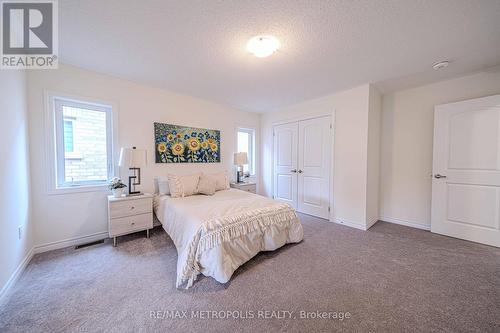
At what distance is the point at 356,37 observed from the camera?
1738mm

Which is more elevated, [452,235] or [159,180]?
[159,180]

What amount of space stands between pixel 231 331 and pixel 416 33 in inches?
115

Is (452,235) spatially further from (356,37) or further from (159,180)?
(159,180)

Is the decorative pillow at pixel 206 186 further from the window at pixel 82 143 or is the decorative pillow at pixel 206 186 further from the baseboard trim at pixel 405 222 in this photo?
the baseboard trim at pixel 405 222

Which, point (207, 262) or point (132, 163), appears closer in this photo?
point (207, 262)

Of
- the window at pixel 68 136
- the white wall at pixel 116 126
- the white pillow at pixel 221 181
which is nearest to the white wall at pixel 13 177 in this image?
the white wall at pixel 116 126

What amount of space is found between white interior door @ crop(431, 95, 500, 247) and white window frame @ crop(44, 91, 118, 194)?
16.0 ft

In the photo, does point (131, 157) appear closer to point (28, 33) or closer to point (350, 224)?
point (28, 33)

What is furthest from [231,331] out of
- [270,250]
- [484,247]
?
[484,247]

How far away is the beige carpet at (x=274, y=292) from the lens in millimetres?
1278

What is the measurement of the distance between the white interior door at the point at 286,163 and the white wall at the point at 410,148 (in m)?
1.61

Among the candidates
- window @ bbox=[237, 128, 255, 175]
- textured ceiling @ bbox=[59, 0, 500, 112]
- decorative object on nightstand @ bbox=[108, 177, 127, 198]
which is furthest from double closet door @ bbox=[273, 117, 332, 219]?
decorative object on nightstand @ bbox=[108, 177, 127, 198]

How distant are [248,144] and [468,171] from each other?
12.3 ft

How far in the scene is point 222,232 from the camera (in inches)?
69.2
